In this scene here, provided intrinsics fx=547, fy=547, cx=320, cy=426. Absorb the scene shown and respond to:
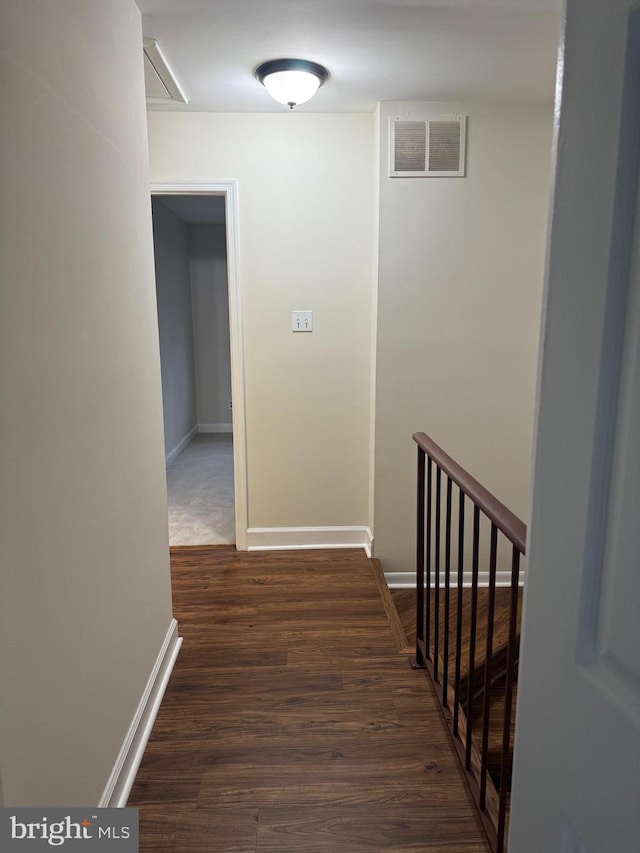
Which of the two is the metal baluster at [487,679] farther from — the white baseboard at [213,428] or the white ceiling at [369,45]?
the white baseboard at [213,428]

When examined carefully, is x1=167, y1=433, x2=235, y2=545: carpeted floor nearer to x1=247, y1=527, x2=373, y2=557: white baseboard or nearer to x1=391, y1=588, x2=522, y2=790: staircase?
x1=247, y1=527, x2=373, y2=557: white baseboard

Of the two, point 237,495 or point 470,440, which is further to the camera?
point 237,495

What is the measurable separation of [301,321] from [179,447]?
310 centimetres

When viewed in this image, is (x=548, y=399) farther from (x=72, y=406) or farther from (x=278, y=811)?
(x=278, y=811)

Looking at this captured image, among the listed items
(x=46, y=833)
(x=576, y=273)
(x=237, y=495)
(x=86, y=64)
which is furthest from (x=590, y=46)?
(x=237, y=495)

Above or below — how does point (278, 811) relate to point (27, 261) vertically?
below

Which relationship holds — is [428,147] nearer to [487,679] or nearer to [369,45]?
[369,45]

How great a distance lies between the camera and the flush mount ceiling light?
2250 millimetres

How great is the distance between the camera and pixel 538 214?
9.22ft

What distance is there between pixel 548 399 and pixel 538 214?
2.56m

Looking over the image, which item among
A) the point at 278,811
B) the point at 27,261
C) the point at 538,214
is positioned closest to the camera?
the point at 27,261

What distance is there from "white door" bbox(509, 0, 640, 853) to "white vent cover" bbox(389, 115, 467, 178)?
2327 millimetres

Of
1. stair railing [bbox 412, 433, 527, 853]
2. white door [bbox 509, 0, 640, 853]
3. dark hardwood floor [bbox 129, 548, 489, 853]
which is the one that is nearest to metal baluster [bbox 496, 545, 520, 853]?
stair railing [bbox 412, 433, 527, 853]

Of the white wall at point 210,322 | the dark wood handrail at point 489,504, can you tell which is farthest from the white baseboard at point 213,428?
the dark wood handrail at point 489,504
